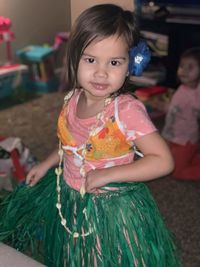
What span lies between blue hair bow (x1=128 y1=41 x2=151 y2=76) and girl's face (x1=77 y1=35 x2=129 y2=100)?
3cm

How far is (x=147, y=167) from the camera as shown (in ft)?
3.47

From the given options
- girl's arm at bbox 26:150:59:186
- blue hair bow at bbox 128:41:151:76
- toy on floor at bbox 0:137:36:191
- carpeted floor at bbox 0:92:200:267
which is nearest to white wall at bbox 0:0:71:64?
carpeted floor at bbox 0:92:200:267

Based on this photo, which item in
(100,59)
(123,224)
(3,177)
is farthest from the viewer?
(3,177)

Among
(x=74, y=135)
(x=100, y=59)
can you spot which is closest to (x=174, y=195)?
(x=74, y=135)

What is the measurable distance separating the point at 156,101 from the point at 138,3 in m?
0.74

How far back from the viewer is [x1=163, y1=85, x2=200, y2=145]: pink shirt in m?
2.49

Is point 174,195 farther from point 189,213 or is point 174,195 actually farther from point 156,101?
point 156,101

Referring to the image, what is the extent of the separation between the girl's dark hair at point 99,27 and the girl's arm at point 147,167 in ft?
0.80

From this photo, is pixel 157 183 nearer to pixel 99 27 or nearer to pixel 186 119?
pixel 186 119

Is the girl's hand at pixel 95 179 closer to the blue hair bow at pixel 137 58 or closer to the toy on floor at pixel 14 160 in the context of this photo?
the blue hair bow at pixel 137 58

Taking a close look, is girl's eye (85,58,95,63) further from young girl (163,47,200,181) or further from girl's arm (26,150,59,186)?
young girl (163,47,200,181)

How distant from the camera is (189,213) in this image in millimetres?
2039

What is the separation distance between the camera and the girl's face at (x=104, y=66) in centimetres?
105

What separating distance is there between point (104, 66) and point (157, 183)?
1330 mm
